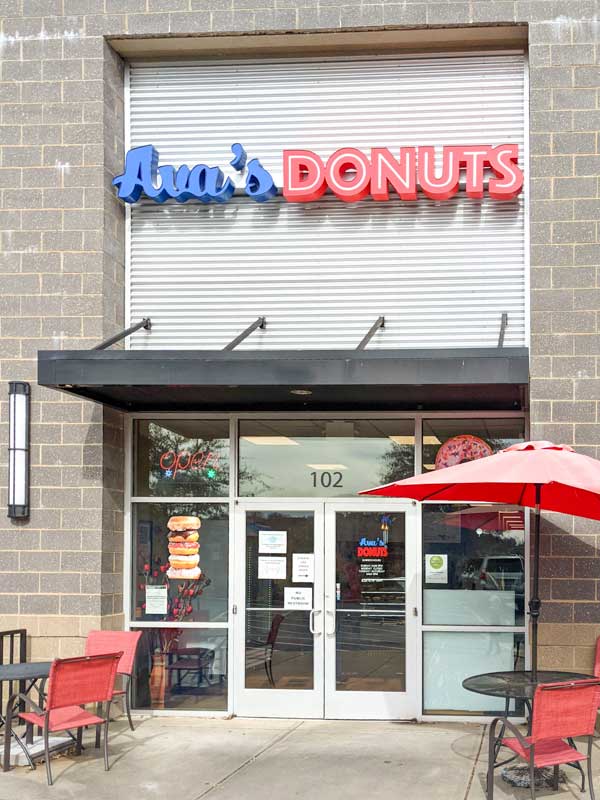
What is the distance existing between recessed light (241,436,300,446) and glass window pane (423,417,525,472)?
1.48 m

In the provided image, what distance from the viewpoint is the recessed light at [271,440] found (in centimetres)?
1160

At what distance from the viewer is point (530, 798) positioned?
26.1 ft

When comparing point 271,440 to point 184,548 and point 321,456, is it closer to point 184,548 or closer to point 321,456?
point 321,456

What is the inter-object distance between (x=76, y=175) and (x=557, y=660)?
7.17m

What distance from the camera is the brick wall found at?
10586mm

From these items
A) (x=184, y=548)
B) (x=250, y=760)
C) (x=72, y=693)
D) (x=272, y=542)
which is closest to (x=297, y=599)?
(x=272, y=542)

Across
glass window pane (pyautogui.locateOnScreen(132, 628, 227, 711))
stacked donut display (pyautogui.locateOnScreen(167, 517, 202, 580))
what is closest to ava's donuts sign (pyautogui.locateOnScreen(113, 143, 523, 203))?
stacked donut display (pyautogui.locateOnScreen(167, 517, 202, 580))

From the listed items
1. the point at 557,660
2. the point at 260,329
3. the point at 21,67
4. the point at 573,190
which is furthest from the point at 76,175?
the point at 557,660

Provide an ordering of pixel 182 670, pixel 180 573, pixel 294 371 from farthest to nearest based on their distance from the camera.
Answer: pixel 180 573 → pixel 182 670 → pixel 294 371

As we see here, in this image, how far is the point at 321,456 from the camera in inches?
454

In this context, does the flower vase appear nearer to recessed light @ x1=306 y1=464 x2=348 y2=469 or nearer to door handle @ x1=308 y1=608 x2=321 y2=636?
door handle @ x1=308 y1=608 x2=321 y2=636

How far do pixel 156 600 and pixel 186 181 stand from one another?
15.2 feet

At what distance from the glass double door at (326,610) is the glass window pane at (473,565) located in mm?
209

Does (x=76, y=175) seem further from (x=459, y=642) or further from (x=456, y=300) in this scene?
(x=459, y=642)
